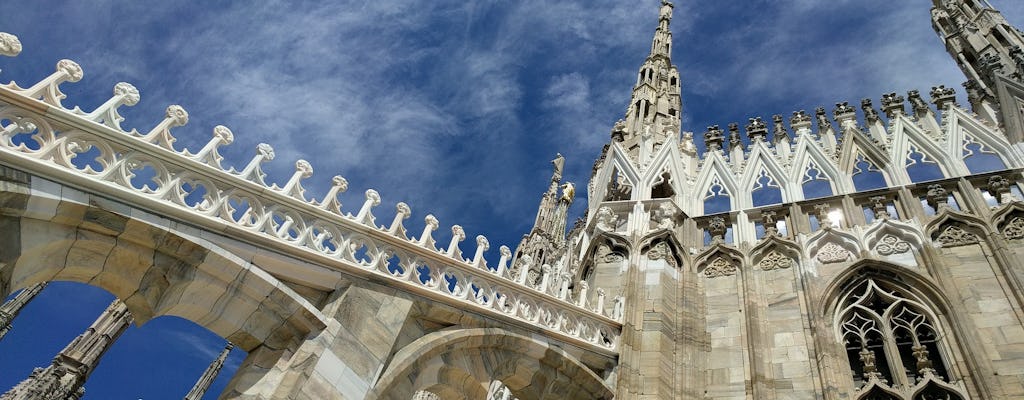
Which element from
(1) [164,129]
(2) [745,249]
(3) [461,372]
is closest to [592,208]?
(2) [745,249]

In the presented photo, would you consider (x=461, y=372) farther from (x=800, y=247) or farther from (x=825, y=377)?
(x=800, y=247)

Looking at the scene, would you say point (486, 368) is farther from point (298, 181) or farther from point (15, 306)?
point (15, 306)

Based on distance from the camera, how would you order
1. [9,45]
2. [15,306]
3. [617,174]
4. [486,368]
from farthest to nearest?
1. [15,306]
2. [617,174]
3. [486,368]
4. [9,45]

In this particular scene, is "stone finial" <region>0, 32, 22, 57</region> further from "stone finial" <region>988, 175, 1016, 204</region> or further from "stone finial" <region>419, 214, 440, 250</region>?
"stone finial" <region>988, 175, 1016, 204</region>

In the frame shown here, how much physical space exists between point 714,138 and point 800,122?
1656 mm

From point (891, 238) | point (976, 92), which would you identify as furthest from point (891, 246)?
point (976, 92)

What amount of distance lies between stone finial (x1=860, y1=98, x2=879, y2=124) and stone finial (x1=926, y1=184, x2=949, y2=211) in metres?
2.80

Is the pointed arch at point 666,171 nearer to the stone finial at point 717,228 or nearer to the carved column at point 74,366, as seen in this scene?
the stone finial at point 717,228

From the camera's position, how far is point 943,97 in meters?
13.1

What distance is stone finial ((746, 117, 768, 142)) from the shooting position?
13.7 meters

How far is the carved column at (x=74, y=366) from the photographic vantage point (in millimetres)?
17203

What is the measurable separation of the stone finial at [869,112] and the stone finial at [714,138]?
8.73ft

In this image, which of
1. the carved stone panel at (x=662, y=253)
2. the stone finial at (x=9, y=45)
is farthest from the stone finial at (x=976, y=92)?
the stone finial at (x=9, y=45)

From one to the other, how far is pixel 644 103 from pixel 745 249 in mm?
5282
